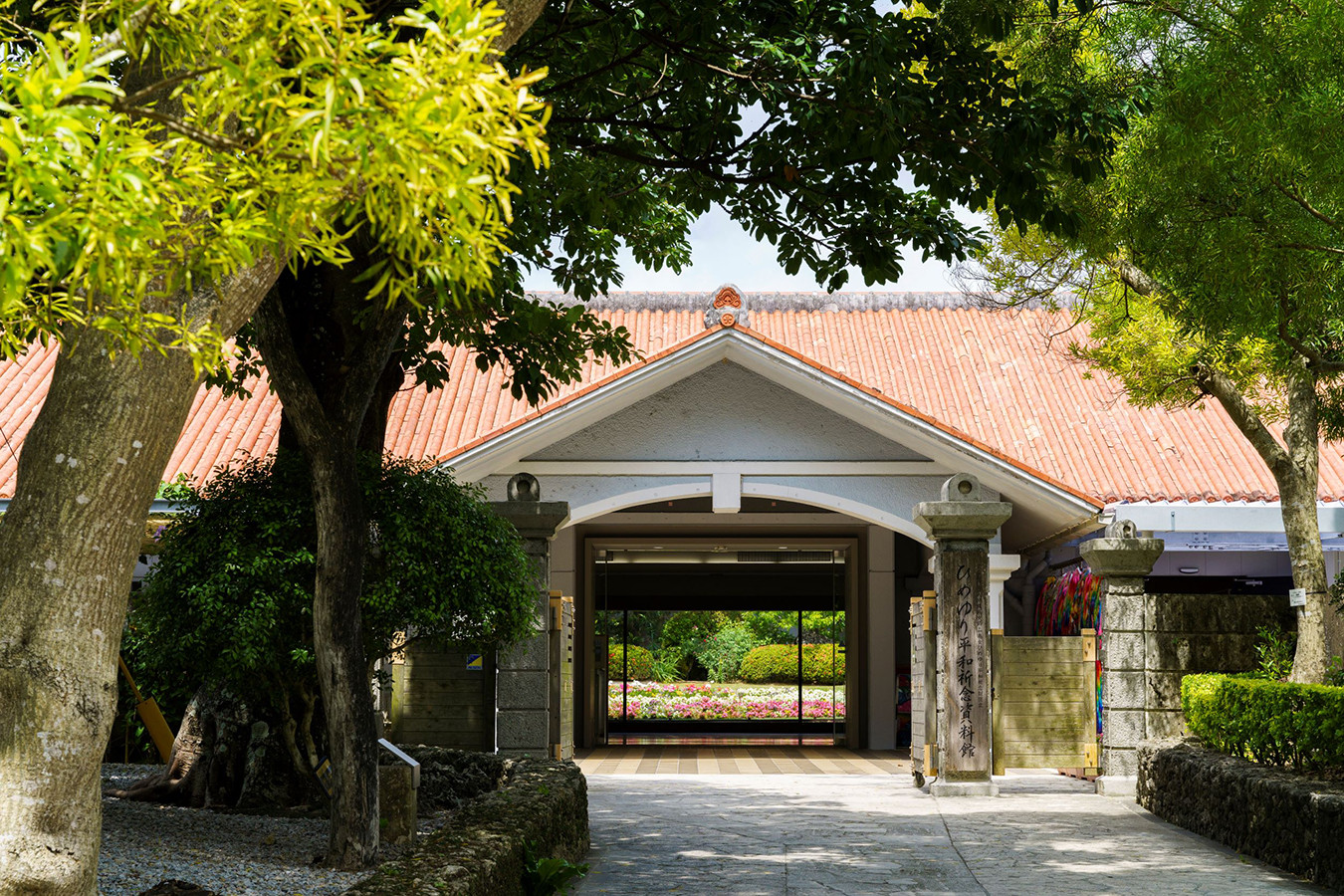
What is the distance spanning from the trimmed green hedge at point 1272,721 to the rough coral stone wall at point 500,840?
15.3ft

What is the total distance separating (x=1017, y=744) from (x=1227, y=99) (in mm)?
7775

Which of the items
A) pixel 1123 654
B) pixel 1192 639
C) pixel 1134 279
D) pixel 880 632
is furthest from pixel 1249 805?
pixel 880 632

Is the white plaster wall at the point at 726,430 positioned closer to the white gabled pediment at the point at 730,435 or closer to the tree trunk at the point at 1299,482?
the white gabled pediment at the point at 730,435

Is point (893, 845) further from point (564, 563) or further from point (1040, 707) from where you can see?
point (564, 563)

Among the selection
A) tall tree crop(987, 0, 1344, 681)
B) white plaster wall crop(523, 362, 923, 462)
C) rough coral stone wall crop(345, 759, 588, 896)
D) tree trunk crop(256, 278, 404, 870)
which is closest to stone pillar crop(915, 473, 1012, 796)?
white plaster wall crop(523, 362, 923, 462)

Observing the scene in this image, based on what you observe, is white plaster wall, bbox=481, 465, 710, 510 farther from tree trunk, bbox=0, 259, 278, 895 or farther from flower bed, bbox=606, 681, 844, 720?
tree trunk, bbox=0, 259, 278, 895

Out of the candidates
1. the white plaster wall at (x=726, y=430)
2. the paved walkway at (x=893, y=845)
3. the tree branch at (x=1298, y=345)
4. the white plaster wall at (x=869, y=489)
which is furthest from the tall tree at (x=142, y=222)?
the white plaster wall at (x=869, y=489)

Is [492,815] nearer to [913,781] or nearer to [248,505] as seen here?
[248,505]

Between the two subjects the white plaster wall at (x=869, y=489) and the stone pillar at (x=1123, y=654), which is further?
the white plaster wall at (x=869, y=489)

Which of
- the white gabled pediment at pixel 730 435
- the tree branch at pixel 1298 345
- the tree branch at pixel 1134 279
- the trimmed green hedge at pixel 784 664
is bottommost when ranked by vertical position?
the trimmed green hedge at pixel 784 664

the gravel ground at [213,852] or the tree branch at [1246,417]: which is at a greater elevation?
the tree branch at [1246,417]

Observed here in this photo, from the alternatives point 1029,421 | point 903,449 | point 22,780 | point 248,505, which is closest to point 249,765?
point 248,505

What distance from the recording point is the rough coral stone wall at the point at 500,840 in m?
5.00

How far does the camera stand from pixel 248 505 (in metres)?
7.29
